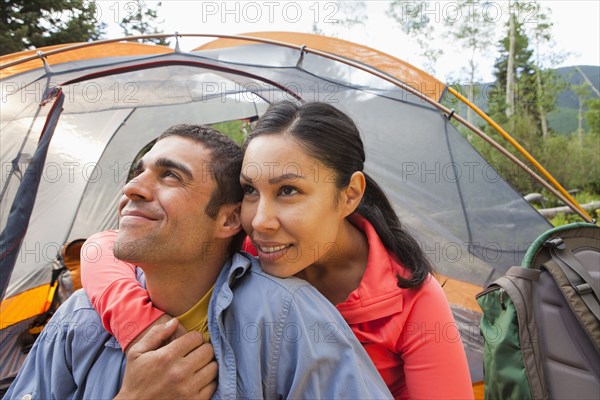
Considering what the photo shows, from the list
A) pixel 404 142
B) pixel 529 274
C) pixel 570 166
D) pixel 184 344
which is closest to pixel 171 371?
pixel 184 344

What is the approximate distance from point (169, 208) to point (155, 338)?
373 mm

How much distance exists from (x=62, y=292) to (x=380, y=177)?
7.46 ft

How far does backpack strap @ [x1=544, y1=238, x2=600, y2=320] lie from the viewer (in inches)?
62.3

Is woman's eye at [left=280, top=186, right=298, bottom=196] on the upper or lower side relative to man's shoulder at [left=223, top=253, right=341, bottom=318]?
upper

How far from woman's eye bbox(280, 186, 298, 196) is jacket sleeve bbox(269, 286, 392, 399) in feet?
0.97

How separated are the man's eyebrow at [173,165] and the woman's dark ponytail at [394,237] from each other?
585 millimetres

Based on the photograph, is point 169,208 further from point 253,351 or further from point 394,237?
point 394,237

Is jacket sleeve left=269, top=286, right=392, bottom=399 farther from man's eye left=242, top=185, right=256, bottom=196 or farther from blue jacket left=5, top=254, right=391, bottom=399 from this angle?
man's eye left=242, top=185, right=256, bottom=196

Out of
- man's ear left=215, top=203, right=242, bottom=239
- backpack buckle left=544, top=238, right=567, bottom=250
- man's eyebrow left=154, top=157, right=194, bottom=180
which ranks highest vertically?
man's eyebrow left=154, top=157, right=194, bottom=180

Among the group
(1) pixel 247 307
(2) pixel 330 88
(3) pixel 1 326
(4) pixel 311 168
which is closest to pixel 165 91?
(2) pixel 330 88

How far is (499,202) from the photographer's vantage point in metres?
2.78

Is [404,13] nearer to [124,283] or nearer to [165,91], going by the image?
[165,91]

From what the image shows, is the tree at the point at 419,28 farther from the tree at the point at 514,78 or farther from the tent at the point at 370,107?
the tent at the point at 370,107

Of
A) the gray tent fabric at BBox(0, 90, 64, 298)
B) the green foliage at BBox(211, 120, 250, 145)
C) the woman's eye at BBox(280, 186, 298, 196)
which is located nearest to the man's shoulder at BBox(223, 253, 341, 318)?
the woman's eye at BBox(280, 186, 298, 196)
